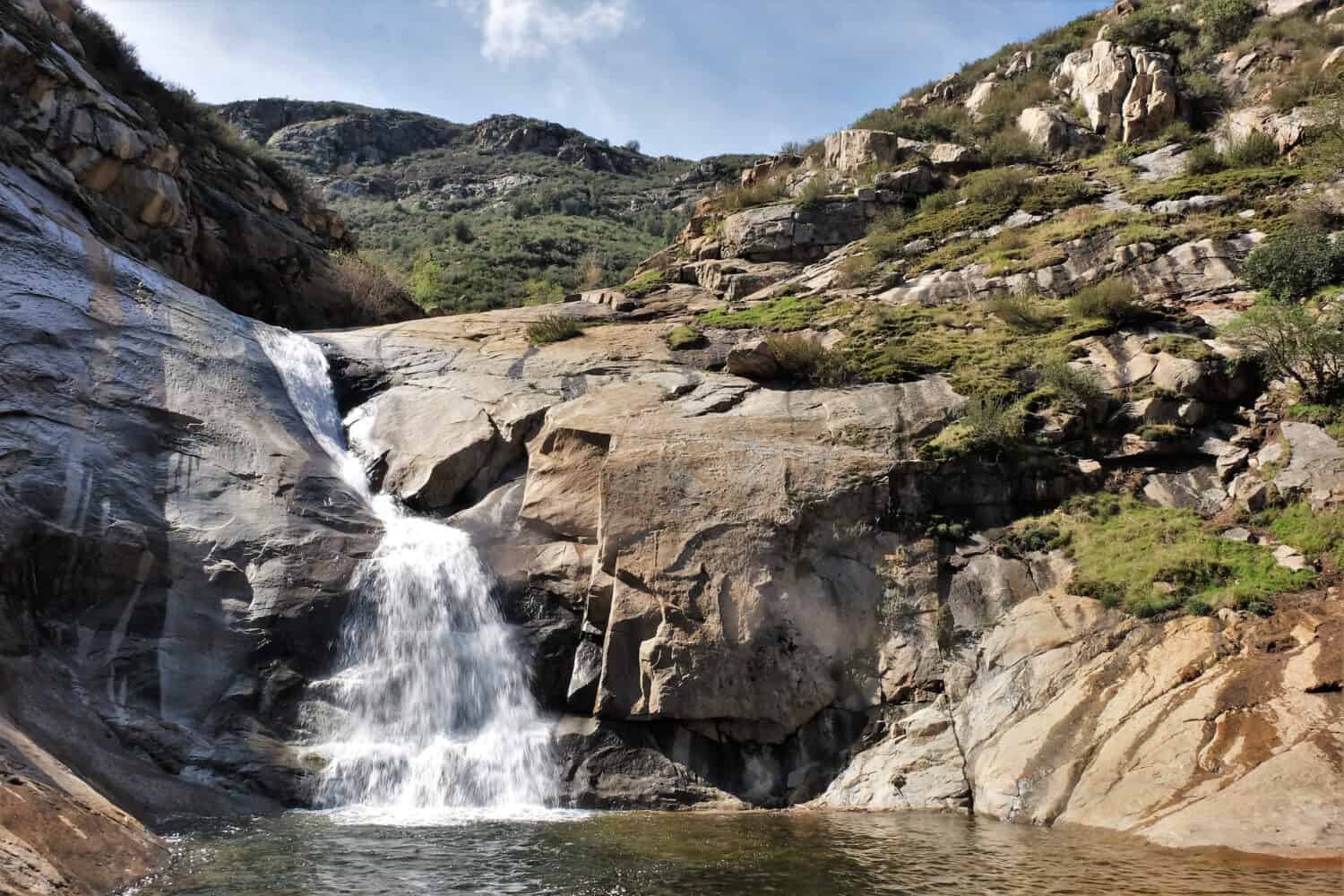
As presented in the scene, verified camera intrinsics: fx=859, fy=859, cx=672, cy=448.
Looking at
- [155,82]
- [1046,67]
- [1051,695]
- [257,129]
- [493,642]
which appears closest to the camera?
[1051,695]

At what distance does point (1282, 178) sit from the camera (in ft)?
74.4

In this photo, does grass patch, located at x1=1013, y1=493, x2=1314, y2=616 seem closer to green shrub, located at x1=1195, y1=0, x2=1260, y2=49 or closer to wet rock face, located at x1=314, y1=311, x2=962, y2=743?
wet rock face, located at x1=314, y1=311, x2=962, y2=743

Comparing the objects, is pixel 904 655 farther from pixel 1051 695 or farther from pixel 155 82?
pixel 155 82

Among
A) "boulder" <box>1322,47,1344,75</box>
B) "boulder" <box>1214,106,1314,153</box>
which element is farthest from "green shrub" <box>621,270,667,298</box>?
"boulder" <box>1322,47,1344,75</box>

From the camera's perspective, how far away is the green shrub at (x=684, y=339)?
865 inches

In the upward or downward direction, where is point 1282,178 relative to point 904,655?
upward

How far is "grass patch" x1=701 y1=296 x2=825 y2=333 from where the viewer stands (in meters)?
23.2

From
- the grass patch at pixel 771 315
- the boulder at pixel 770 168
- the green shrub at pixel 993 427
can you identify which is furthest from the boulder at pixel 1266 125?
the green shrub at pixel 993 427

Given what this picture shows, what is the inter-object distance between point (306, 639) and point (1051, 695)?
11.2 metres

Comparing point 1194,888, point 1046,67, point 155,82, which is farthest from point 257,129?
point 1194,888

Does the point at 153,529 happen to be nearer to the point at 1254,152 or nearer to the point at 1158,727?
the point at 1158,727

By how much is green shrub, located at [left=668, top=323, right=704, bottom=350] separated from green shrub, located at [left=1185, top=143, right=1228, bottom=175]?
15.9m

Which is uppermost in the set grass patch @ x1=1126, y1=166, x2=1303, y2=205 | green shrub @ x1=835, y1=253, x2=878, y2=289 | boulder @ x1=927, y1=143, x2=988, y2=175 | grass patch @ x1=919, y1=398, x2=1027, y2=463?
boulder @ x1=927, y1=143, x2=988, y2=175

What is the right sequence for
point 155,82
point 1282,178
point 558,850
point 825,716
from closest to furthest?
point 558,850
point 825,716
point 1282,178
point 155,82
